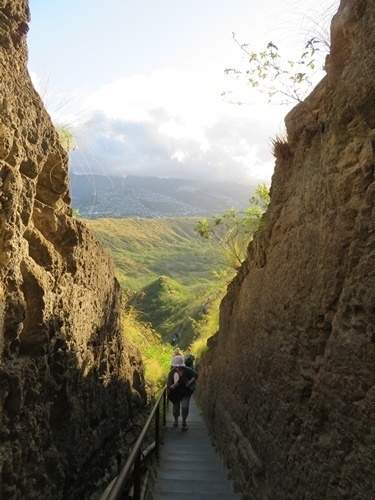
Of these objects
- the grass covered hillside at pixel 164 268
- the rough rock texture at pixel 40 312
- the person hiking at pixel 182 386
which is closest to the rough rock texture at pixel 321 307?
the rough rock texture at pixel 40 312

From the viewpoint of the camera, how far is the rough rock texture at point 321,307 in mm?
2701

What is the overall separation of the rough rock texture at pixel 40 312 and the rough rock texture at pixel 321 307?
1984 mm

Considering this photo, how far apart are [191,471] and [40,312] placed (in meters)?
Answer: 4.08

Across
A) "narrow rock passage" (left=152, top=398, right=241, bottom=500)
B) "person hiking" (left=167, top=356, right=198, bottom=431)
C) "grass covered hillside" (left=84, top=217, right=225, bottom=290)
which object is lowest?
"narrow rock passage" (left=152, top=398, right=241, bottom=500)

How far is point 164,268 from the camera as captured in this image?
88250mm

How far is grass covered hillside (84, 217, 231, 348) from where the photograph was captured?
140 ft

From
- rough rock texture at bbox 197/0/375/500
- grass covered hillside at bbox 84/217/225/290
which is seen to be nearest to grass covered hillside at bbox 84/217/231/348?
grass covered hillside at bbox 84/217/225/290

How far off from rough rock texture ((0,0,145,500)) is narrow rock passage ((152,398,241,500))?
96 cm

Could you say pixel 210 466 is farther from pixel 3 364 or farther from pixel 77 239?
pixel 3 364

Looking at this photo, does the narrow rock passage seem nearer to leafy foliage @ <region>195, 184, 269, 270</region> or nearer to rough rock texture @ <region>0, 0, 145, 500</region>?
rough rock texture @ <region>0, 0, 145, 500</region>

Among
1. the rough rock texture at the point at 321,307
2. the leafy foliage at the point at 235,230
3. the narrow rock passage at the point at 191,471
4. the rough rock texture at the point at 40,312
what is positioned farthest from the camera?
the leafy foliage at the point at 235,230

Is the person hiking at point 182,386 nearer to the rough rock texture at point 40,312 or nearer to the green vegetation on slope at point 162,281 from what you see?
the green vegetation on slope at point 162,281

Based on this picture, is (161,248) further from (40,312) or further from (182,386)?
(40,312)

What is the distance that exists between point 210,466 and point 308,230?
15.1ft
